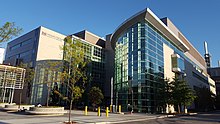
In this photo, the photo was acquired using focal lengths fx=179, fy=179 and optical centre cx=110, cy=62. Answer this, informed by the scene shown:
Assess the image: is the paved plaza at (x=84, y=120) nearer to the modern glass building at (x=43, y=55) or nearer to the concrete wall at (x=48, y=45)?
the modern glass building at (x=43, y=55)

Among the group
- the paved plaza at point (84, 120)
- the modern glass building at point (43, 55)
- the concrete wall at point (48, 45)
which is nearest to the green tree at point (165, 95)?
the paved plaza at point (84, 120)

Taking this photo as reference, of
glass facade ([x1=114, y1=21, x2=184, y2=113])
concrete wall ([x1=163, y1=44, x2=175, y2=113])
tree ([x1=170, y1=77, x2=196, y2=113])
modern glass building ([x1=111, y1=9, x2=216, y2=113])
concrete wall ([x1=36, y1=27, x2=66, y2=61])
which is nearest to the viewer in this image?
tree ([x1=170, y1=77, x2=196, y2=113])

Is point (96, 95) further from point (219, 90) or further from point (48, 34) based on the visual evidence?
point (219, 90)

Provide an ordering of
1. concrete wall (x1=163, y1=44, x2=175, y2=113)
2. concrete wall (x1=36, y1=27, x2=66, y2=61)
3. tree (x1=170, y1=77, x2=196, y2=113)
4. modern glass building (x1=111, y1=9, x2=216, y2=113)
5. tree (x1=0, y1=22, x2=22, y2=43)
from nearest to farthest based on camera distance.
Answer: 1. tree (x1=0, y1=22, x2=22, y2=43)
2. tree (x1=170, y1=77, x2=196, y2=113)
3. modern glass building (x1=111, y1=9, x2=216, y2=113)
4. concrete wall (x1=163, y1=44, x2=175, y2=113)
5. concrete wall (x1=36, y1=27, x2=66, y2=61)

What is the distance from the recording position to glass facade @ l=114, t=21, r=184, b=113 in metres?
32.4

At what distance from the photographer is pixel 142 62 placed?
33.2 m

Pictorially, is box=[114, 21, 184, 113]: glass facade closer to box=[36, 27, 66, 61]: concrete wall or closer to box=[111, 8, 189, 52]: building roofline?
box=[111, 8, 189, 52]: building roofline

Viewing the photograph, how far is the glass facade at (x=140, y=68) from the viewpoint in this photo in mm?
32438

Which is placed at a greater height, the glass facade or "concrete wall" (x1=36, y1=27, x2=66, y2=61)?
"concrete wall" (x1=36, y1=27, x2=66, y2=61)

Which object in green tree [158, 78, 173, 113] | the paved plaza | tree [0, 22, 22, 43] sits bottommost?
the paved plaza

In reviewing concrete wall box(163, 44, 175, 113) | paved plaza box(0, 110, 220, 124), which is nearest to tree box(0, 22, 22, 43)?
paved plaza box(0, 110, 220, 124)

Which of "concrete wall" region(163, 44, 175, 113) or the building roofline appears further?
"concrete wall" region(163, 44, 175, 113)

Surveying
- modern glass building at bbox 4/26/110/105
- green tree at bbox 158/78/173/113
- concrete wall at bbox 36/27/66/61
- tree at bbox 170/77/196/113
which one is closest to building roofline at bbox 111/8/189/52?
modern glass building at bbox 4/26/110/105

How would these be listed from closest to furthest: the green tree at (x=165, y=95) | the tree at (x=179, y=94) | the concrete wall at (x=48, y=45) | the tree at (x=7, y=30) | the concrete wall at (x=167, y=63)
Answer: the tree at (x=7, y=30) → the tree at (x=179, y=94) → the green tree at (x=165, y=95) → the concrete wall at (x=167, y=63) → the concrete wall at (x=48, y=45)
